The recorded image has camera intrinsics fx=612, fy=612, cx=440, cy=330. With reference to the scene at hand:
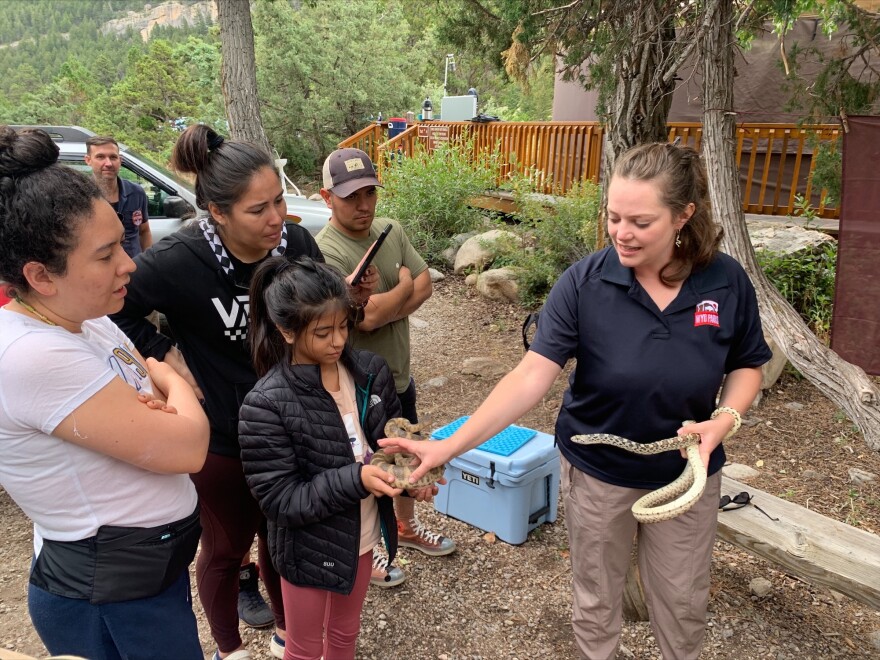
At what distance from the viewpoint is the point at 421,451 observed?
1834 mm

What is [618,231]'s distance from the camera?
180 centimetres

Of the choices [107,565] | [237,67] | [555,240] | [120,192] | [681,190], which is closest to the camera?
[107,565]

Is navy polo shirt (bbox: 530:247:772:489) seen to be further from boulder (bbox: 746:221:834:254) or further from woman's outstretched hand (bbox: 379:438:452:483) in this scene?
boulder (bbox: 746:221:834:254)

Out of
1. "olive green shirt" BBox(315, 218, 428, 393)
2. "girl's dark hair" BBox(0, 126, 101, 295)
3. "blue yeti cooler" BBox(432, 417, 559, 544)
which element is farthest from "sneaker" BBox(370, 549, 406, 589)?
"girl's dark hair" BBox(0, 126, 101, 295)

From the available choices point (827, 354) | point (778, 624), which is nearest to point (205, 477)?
point (778, 624)

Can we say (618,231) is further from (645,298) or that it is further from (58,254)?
(58,254)

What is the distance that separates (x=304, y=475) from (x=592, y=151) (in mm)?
8749

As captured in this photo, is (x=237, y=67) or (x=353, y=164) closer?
(x=353, y=164)

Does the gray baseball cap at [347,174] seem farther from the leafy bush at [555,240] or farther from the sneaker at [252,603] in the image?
the leafy bush at [555,240]

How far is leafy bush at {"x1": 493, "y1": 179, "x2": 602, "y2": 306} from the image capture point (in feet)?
24.3

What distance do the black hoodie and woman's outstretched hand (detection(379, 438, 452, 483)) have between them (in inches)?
23.4

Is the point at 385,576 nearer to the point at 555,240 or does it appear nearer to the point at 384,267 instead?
the point at 384,267

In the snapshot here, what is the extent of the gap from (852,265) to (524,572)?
9.91ft

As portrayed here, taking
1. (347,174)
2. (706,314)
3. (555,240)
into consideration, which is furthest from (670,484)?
(555,240)
